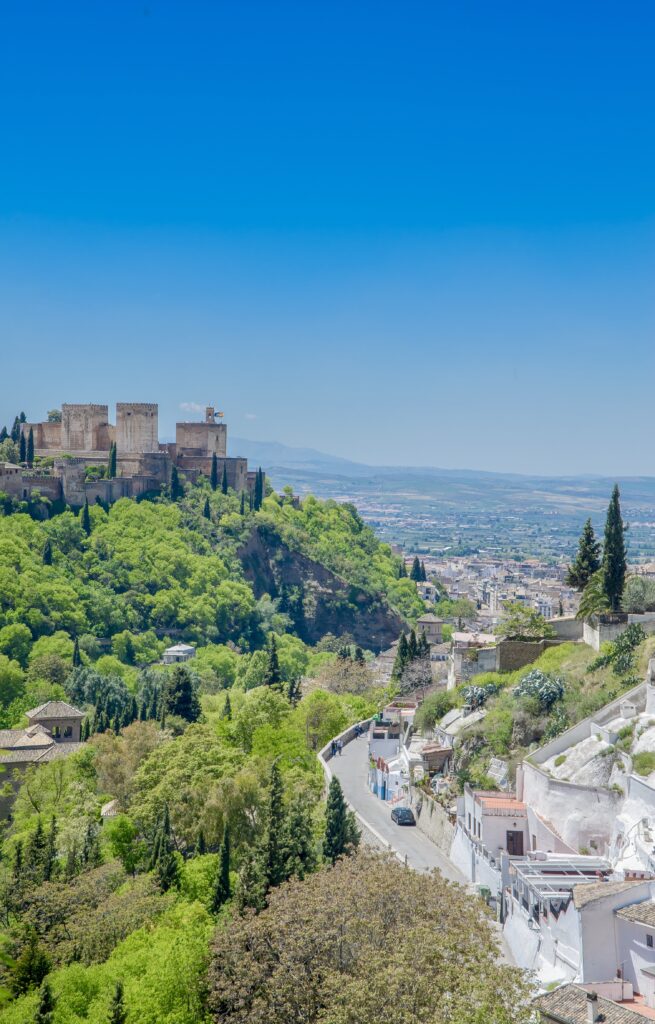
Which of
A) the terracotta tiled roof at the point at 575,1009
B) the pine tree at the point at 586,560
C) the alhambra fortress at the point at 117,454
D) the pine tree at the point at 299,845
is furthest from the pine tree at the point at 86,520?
the terracotta tiled roof at the point at 575,1009

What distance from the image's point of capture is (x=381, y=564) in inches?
4606

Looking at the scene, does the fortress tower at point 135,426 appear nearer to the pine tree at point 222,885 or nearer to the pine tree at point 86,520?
the pine tree at point 86,520

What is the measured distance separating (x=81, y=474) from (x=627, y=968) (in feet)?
240

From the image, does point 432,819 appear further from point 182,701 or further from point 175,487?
point 175,487

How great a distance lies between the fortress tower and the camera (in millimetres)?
97188

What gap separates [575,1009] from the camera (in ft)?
67.2

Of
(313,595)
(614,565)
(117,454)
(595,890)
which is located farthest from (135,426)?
(595,890)

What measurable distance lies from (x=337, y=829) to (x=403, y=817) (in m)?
4.70

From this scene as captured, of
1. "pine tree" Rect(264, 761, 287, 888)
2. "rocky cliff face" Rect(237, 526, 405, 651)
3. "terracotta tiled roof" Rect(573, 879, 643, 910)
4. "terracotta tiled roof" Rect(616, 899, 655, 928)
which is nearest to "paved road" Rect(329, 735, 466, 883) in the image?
"pine tree" Rect(264, 761, 287, 888)

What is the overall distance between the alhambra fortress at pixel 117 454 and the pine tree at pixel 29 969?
6139cm

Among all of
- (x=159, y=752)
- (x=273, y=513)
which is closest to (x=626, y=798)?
(x=159, y=752)

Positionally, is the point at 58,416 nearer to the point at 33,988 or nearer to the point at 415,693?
the point at 415,693

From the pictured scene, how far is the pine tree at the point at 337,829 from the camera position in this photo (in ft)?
98.8

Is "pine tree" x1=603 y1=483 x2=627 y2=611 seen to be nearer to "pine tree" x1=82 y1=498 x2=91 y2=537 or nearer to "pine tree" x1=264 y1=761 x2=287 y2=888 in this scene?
"pine tree" x1=264 y1=761 x2=287 y2=888
